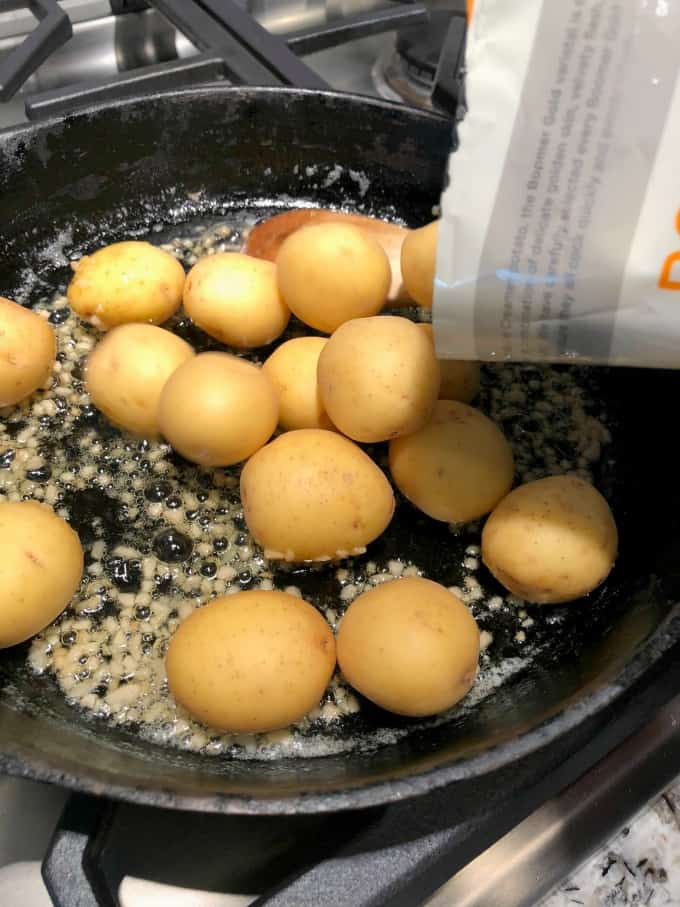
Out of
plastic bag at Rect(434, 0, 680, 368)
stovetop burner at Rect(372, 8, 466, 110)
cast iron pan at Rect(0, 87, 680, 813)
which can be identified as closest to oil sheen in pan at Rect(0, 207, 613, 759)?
cast iron pan at Rect(0, 87, 680, 813)

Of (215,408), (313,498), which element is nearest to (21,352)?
(215,408)

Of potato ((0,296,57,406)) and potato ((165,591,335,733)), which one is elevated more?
potato ((0,296,57,406))

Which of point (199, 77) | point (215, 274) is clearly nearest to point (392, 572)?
point (215, 274)

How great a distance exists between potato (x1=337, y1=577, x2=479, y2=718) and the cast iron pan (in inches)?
1.8

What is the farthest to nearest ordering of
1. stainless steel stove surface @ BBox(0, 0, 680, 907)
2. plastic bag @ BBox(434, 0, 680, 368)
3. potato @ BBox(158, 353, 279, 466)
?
potato @ BBox(158, 353, 279, 466) < stainless steel stove surface @ BBox(0, 0, 680, 907) < plastic bag @ BBox(434, 0, 680, 368)

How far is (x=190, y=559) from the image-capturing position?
72 centimetres

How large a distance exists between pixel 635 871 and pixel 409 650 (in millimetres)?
310

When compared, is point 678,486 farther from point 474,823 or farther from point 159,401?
point 159,401

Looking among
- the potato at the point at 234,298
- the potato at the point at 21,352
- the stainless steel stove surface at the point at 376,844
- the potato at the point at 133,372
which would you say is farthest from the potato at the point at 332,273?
the stainless steel stove surface at the point at 376,844

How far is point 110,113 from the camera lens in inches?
35.2

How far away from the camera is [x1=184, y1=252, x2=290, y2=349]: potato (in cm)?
79

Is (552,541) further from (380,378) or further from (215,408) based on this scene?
(215,408)

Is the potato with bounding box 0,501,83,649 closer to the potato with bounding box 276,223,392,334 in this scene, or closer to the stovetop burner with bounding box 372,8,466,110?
the potato with bounding box 276,223,392,334

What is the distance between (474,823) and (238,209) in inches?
31.0
